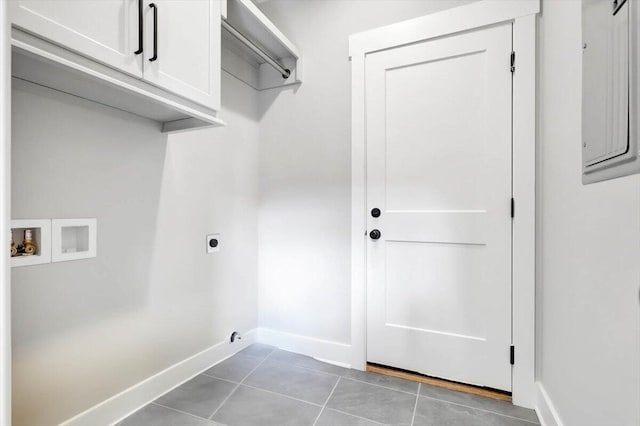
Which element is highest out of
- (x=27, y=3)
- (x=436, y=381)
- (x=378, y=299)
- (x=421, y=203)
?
(x=27, y=3)

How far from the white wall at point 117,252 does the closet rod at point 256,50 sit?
0.88 feet

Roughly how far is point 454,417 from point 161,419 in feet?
4.52

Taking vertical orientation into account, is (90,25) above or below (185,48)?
below

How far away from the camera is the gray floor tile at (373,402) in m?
1.46

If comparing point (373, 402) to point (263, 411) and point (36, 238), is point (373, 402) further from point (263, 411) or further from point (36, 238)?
point (36, 238)

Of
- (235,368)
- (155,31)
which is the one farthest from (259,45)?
(235,368)

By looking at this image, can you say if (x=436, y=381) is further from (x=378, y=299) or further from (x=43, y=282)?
(x=43, y=282)

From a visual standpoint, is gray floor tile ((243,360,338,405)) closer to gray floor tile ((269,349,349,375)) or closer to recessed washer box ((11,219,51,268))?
gray floor tile ((269,349,349,375))

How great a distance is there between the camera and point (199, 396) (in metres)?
1.59

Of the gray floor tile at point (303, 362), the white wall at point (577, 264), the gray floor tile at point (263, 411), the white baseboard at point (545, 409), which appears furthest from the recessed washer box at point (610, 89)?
the gray floor tile at point (303, 362)

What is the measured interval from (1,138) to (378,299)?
1785 mm

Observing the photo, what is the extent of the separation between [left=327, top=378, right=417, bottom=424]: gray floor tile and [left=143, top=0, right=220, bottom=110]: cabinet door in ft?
5.25

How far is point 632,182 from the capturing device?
770mm

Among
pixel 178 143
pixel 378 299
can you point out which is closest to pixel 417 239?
pixel 378 299
